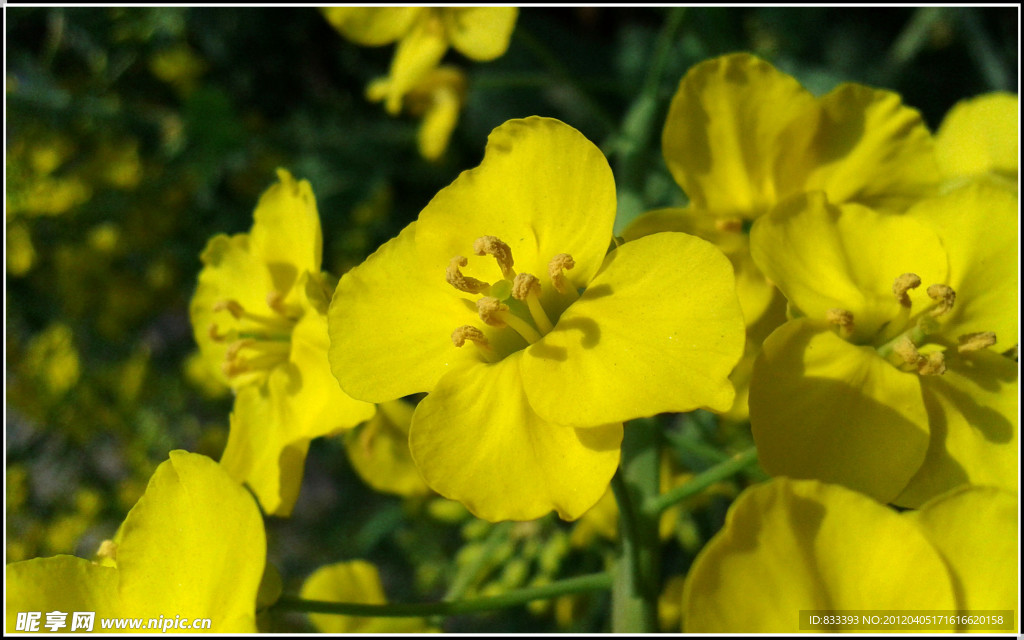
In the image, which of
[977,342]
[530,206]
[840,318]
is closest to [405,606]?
[530,206]

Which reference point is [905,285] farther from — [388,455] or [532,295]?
[388,455]

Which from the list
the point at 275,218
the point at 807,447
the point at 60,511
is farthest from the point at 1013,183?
the point at 60,511

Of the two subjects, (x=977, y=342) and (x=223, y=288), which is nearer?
(x=977, y=342)

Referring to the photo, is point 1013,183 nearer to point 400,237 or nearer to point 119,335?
point 400,237

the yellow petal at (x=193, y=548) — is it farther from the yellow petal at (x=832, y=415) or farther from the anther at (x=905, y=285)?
the anther at (x=905, y=285)

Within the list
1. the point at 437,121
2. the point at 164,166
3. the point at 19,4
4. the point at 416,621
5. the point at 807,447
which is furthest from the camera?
the point at 164,166

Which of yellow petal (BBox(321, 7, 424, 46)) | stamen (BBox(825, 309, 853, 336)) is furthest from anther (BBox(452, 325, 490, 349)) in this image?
yellow petal (BBox(321, 7, 424, 46))

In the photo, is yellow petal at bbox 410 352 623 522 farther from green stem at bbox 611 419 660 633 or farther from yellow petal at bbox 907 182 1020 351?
yellow petal at bbox 907 182 1020 351
